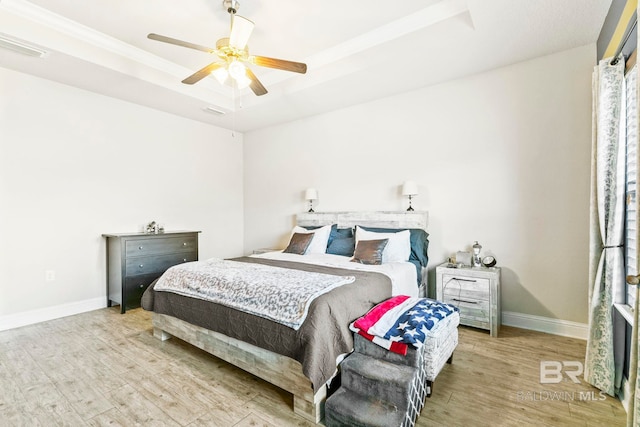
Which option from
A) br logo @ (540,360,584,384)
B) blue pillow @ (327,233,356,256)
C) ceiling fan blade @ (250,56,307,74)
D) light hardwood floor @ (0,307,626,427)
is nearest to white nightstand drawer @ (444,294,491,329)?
light hardwood floor @ (0,307,626,427)

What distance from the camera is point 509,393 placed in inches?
79.7

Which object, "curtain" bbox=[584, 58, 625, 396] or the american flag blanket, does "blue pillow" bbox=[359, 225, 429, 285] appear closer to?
the american flag blanket

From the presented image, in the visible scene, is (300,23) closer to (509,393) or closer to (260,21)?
(260,21)

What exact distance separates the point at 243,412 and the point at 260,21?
10.5 feet

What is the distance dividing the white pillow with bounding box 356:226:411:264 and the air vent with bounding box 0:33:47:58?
372 cm

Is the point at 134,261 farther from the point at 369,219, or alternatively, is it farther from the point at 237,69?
the point at 369,219

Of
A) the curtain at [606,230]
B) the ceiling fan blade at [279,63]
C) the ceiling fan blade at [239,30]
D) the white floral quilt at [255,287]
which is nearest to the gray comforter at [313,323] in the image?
the white floral quilt at [255,287]

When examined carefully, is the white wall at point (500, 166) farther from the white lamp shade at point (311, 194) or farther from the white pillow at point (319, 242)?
the white pillow at point (319, 242)

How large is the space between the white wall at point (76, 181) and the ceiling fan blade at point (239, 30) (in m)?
2.60

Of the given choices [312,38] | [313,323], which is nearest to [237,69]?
[312,38]

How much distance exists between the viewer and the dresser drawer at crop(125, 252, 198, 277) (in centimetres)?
375

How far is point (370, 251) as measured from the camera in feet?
10.7

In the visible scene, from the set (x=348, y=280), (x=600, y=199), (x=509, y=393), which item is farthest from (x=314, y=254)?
(x=600, y=199)

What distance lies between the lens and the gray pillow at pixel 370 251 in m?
3.20
